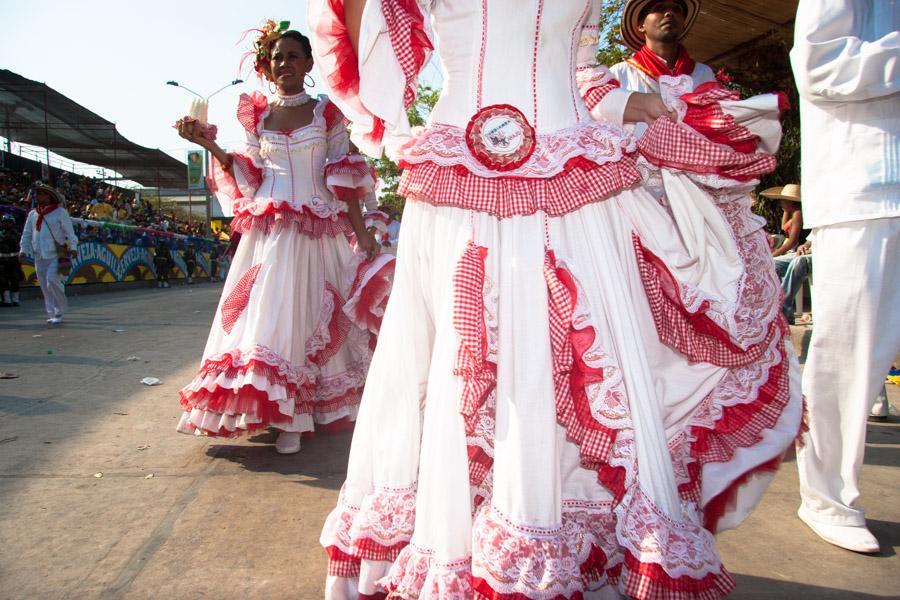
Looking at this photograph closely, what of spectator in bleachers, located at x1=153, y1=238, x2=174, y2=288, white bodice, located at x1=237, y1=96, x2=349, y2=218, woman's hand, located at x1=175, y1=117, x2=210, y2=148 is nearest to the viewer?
woman's hand, located at x1=175, y1=117, x2=210, y2=148

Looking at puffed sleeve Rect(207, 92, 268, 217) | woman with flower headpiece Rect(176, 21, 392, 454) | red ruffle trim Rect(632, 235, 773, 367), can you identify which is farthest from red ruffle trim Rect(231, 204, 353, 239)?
red ruffle trim Rect(632, 235, 773, 367)

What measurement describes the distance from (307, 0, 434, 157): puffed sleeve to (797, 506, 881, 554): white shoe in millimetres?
2058

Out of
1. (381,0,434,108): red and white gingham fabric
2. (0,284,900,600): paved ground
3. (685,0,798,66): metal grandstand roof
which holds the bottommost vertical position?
(0,284,900,600): paved ground

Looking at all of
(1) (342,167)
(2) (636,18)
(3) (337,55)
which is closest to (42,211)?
(1) (342,167)

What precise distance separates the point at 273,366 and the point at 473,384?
2.03m

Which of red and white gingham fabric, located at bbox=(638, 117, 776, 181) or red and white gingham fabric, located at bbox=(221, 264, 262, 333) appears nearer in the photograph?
red and white gingham fabric, located at bbox=(638, 117, 776, 181)

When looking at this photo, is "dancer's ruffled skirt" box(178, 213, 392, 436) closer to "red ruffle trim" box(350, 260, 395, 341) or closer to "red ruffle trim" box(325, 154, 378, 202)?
"red ruffle trim" box(350, 260, 395, 341)

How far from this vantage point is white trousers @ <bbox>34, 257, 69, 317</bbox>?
9266 millimetres

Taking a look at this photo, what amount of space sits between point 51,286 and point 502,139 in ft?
31.6

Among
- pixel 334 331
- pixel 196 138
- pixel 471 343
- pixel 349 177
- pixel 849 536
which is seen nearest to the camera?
pixel 471 343

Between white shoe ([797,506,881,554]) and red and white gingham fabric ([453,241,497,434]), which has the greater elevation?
red and white gingham fabric ([453,241,497,434])

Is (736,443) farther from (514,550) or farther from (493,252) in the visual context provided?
(493,252)

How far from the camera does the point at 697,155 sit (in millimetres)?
1815

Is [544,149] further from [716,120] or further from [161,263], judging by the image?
[161,263]
